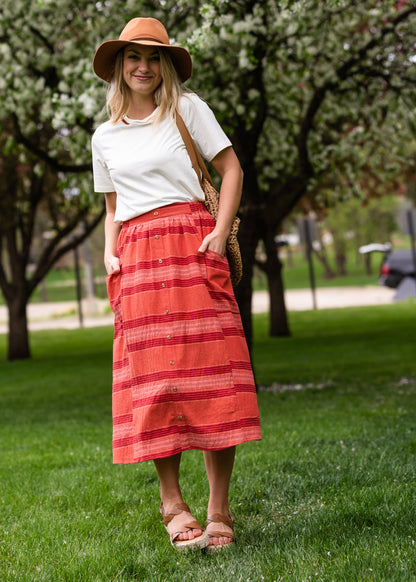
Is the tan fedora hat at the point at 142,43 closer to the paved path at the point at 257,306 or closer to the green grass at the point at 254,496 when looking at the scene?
the green grass at the point at 254,496

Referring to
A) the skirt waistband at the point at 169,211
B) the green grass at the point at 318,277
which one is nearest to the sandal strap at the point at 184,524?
the skirt waistband at the point at 169,211

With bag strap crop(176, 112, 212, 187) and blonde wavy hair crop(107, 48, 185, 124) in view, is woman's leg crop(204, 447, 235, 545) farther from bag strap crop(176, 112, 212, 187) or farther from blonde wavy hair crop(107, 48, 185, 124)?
blonde wavy hair crop(107, 48, 185, 124)

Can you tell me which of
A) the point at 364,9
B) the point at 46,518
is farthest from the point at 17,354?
the point at 46,518

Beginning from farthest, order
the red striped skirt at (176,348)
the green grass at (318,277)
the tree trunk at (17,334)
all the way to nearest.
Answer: the green grass at (318,277) → the tree trunk at (17,334) → the red striped skirt at (176,348)

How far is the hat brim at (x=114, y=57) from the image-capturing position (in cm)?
336

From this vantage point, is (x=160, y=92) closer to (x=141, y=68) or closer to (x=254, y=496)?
(x=141, y=68)

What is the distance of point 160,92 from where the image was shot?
3.45 metres

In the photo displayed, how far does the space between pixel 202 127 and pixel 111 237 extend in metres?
0.66

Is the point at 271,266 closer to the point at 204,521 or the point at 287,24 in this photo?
the point at 287,24

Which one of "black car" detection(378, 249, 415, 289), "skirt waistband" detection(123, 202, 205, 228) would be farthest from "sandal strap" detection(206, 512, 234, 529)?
"black car" detection(378, 249, 415, 289)

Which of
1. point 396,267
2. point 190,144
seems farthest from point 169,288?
point 396,267

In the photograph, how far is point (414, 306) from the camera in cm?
2348

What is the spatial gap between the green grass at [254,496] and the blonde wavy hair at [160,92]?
1900 mm

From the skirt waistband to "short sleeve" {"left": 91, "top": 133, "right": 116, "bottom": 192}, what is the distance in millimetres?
274
